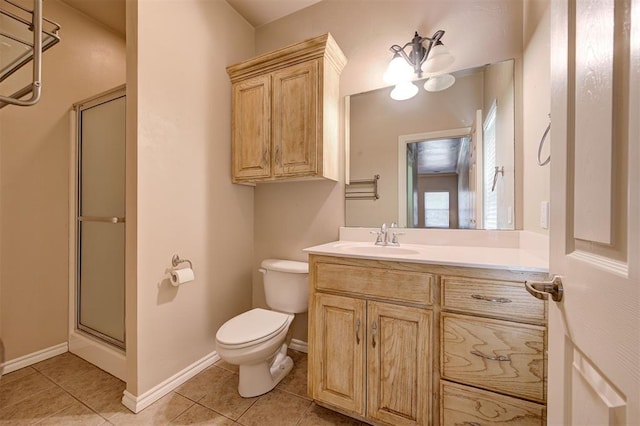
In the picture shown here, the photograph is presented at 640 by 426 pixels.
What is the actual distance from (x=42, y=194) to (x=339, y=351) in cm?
237

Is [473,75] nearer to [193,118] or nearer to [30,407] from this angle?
[193,118]

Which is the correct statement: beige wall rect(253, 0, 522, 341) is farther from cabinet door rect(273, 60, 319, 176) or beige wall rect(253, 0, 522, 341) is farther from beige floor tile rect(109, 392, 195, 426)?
beige floor tile rect(109, 392, 195, 426)

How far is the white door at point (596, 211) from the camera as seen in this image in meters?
0.37

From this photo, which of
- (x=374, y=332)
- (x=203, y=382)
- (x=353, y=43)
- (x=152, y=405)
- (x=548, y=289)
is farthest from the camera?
(x=353, y=43)

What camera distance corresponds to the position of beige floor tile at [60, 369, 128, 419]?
144 centimetres

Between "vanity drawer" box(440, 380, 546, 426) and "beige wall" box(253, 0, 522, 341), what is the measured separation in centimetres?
115

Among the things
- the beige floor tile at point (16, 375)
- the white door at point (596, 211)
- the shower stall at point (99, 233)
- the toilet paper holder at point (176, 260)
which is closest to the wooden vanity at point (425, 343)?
the white door at point (596, 211)

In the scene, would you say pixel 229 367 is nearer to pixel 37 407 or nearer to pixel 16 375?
pixel 37 407

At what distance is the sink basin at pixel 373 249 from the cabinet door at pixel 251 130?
76 centimetres

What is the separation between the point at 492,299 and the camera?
1026mm

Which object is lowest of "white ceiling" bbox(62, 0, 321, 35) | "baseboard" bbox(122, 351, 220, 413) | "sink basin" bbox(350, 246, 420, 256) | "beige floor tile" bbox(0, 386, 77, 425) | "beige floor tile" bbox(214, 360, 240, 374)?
"beige floor tile" bbox(214, 360, 240, 374)

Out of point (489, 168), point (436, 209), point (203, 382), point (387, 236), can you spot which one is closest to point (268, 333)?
point (203, 382)

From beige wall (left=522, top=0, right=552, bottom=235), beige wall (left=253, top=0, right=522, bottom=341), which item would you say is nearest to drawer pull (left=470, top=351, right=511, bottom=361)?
beige wall (left=522, top=0, right=552, bottom=235)

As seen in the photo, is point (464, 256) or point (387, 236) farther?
point (387, 236)
